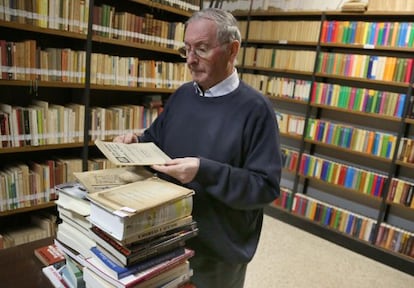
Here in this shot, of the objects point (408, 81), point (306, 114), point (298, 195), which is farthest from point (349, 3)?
point (298, 195)

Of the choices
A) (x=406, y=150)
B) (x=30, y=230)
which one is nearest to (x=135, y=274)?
(x=30, y=230)

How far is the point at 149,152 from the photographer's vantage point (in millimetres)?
1091

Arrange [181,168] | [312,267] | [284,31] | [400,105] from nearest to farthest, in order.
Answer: [181,168] → [312,267] → [400,105] → [284,31]

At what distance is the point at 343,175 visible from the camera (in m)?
3.56

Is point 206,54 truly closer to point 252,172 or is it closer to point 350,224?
point 252,172

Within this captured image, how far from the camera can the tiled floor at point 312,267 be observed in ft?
9.16

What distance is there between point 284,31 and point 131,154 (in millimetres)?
3433

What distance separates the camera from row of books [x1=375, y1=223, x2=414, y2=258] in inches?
123

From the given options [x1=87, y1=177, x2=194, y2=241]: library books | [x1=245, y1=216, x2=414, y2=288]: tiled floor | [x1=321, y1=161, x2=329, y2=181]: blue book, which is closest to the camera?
[x1=87, y1=177, x2=194, y2=241]: library books

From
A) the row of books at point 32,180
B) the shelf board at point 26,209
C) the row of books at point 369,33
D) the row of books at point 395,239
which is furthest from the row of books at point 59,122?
the row of books at point 395,239

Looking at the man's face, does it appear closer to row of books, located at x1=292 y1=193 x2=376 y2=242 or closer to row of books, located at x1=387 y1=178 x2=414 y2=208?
row of books, located at x1=387 y1=178 x2=414 y2=208

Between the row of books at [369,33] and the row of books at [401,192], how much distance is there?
1.29m

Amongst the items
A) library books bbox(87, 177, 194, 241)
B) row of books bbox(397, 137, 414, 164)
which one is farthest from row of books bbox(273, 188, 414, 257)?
library books bbox(87, 177, 194, 241)

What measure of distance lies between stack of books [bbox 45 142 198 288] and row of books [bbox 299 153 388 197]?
296 cm
